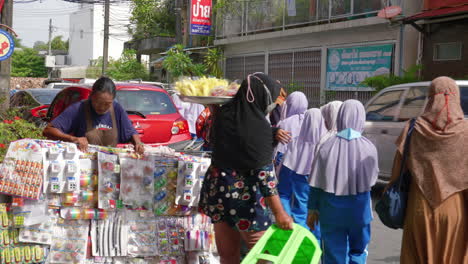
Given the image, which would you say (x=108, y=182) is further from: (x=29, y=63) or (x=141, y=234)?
(x=29, y=63)

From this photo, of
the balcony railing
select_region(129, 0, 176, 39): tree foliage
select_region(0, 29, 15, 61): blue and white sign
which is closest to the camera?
select_region(0, 29, 15, 61): blue and white sign

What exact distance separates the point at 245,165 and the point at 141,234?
60.3 inches

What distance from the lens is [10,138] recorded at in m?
6.80

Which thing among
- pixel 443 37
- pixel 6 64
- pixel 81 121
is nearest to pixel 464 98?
pixel 81 121

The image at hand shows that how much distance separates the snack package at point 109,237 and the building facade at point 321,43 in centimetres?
1300

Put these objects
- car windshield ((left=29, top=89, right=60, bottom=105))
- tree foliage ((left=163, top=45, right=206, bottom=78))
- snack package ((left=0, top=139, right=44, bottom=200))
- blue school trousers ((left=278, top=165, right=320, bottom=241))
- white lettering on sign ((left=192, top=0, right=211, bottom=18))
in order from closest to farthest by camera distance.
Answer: snack package ((left=0, top=139, right=44, bottom=200)) < blue school trousers ((left=278, top=165, right=320, bottom=241)) < car windshield ((left=29, top=89, right=60, bottom=105)) < tree foliage ((left=163, top=45, right=206, bottom=78)) < white lettering on sign ((left=192, top=0, right=211, bottom=18))

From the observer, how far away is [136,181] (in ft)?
15.9

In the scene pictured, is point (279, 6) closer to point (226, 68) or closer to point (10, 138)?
point (226, 68)

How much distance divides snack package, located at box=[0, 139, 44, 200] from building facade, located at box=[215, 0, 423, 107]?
43.6ft

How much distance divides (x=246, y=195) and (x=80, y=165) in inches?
63.7

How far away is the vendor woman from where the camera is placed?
4.89m

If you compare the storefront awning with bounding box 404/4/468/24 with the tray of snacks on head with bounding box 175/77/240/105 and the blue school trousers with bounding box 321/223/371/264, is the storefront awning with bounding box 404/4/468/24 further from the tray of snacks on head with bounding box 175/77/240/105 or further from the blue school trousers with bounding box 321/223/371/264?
the tray of snacks on head with bounding box 175/77/240/105

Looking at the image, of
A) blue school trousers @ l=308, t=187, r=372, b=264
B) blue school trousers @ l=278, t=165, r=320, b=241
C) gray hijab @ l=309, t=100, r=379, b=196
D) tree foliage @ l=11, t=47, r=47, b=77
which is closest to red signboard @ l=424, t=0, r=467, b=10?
blue school trousers @ l=278, t=165, r=320, b=241

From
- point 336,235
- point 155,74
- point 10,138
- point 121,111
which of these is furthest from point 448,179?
point 155,74
